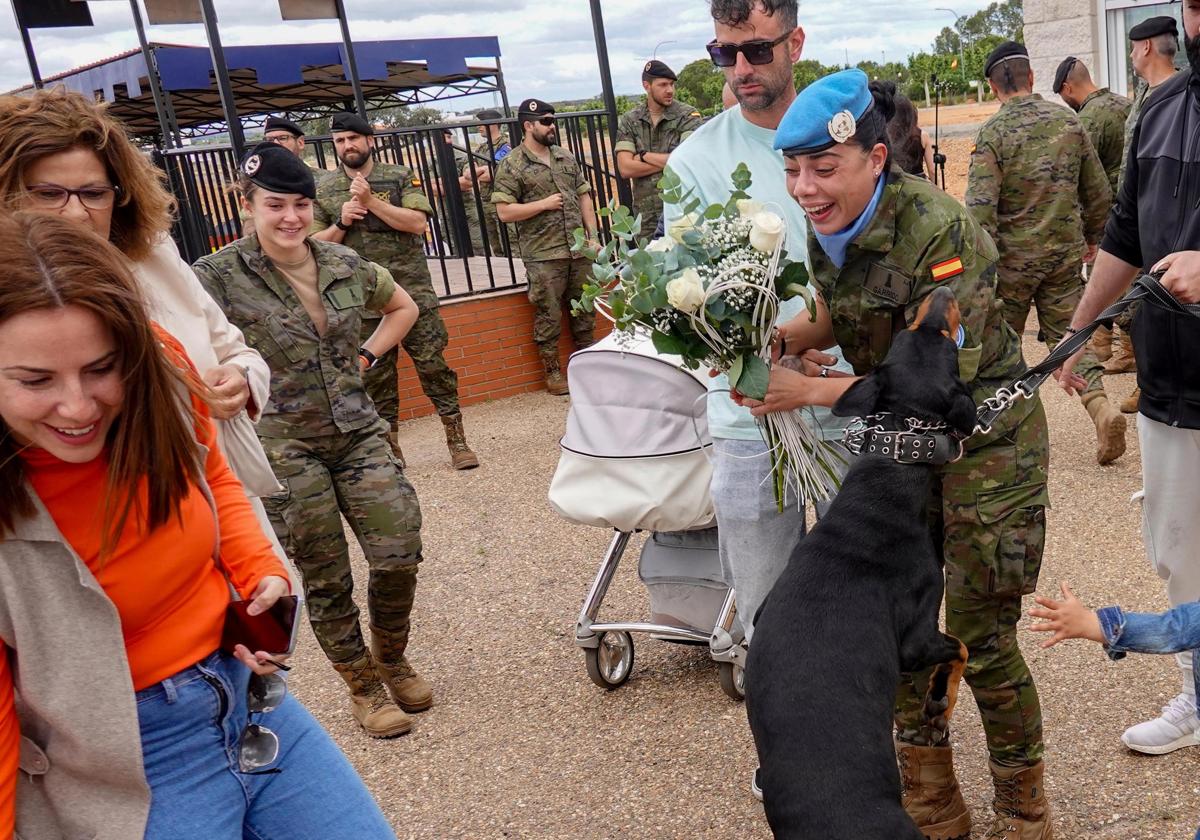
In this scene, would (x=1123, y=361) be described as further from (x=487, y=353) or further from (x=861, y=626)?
(x=861, y=626)

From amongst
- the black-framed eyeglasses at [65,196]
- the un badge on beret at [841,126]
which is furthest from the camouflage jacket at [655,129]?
the black-framed eyeglasses at [65,196]

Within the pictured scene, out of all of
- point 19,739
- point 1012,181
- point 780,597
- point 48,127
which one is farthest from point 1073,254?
point 19,739

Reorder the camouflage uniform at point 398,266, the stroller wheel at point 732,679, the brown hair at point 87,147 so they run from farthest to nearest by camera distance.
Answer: the camouflage uniform at point 398,266, the stroller wheel at point 732,679, the brown hair at point 87,147

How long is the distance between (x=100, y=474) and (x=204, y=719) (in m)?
0.53

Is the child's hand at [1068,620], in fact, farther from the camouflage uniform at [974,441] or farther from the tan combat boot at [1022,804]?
the tan combat boot at [1022,804]

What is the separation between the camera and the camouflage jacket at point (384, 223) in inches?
329

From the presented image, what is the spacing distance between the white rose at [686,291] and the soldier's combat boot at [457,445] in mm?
5690

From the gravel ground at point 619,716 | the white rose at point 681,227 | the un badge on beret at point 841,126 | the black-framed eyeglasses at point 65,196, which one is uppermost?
the black-framed eyeglasses at point 65,196

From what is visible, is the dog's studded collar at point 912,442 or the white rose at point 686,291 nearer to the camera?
the dog's studded collar at point 912,442

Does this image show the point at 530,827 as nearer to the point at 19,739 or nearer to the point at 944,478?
the point at 944,478

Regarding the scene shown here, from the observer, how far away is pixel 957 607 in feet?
9.67

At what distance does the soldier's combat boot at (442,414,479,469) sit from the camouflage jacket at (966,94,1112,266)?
4.20 meters

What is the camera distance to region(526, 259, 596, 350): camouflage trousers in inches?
398

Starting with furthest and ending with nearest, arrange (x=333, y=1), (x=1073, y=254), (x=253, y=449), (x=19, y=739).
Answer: (x=333, y=1)
(x=1073, y=254)
(x=253, y=449)
(x=19, y=739)
